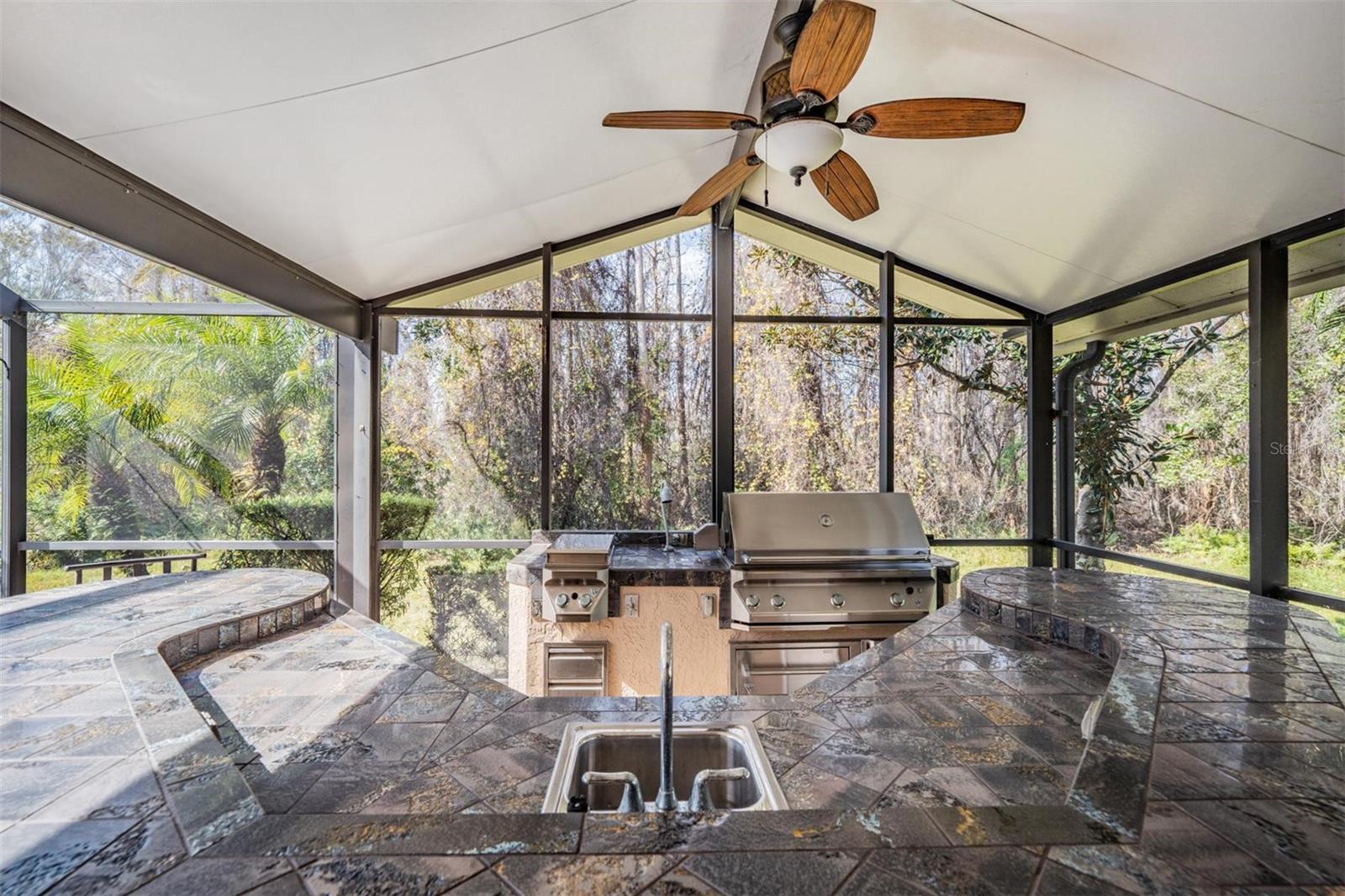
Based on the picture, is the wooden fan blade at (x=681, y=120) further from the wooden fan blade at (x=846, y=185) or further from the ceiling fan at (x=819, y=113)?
the wooden fan blade at (x=846, y=185)

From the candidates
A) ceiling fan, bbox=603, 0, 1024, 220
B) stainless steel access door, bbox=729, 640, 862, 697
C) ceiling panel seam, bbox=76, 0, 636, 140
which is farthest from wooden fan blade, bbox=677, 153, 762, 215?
stainless steel access door, bbox=729, 640, 862, 697

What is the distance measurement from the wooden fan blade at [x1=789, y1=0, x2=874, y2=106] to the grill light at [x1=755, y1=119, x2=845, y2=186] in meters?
0.07

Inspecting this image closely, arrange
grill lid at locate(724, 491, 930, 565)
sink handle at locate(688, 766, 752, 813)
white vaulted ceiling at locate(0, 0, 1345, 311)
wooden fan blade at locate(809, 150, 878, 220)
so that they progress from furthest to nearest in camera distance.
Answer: grill lid at locate(724, 491, 930, 565), wooden fan blade at locate(809, 150, 878, 220), white vaulted ceiling at locate(0, 0, 1345, 311), sink handle at locate(688, 766, 752, 813)

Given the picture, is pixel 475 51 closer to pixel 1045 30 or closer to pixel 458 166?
pixel 458 166

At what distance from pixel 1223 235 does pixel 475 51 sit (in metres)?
3.00

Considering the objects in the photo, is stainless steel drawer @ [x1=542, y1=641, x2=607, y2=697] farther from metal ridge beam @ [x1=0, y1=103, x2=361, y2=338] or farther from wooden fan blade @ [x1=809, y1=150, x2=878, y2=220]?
wooden fan blade @ [x1=809, y1=150, x2=878, y2=220]

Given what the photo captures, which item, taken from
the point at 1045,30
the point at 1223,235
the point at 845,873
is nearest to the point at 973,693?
the point at 845,873

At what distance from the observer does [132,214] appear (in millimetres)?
1893

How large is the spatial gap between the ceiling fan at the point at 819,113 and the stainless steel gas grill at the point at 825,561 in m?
1.66

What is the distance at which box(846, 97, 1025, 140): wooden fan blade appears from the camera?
5.39 ft

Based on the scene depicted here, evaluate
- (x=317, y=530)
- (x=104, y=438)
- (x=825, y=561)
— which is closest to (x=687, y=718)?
(x=825, y=561)

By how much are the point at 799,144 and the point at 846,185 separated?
474mm

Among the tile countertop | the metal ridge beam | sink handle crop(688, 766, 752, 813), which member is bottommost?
sink handle crop(688, 766, 752, 813)

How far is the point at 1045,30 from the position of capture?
5.66ft
